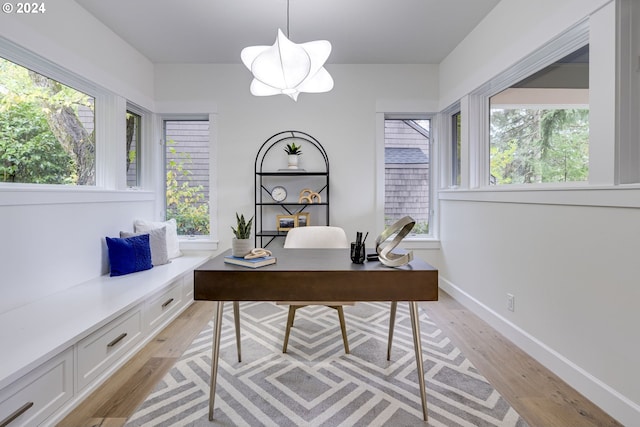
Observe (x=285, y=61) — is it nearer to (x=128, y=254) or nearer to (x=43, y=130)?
(x=43, y=130)

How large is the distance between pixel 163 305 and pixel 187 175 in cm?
187

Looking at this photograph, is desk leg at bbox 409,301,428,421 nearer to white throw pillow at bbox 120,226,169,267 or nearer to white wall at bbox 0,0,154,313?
white wall at bbox 0,0,154,313

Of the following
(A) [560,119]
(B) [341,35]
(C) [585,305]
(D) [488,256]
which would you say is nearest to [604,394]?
(C) [585,305]

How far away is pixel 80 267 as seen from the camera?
271 cm

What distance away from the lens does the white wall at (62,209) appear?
2.13m

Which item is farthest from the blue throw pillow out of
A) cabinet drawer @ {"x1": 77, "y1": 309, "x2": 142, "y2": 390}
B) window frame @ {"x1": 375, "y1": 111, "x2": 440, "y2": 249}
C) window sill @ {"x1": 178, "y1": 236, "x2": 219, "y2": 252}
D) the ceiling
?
window frame @ {"x1": 375, "y1": 111, "x2": 440, "y2": 249}

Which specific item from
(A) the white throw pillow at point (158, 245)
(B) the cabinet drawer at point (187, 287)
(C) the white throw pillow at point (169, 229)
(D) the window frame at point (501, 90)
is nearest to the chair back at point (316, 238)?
(B) the cabinet drawer at point (187, 287)

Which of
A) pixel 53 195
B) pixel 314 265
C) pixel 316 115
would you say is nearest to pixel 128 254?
pixel 53 195

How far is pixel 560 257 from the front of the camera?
2.04 meters

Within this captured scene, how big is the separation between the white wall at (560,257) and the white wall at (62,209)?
3.31m

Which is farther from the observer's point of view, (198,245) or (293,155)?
(198,245)

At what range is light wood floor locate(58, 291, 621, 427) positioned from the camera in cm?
164

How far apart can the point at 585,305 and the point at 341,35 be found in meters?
2.89

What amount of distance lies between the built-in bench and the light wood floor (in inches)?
3.8
